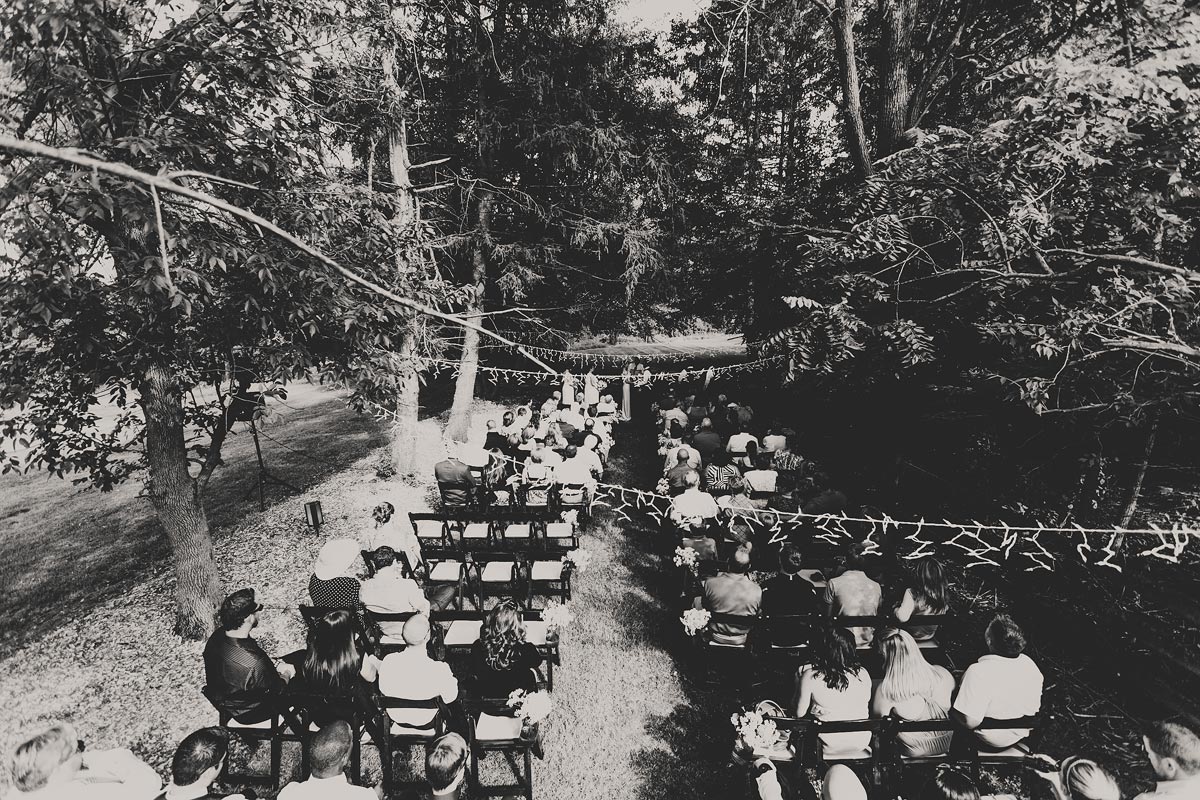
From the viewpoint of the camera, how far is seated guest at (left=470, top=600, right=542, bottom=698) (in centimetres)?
374

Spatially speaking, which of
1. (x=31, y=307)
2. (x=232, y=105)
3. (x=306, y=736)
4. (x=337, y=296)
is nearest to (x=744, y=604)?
(x=306, y=736)

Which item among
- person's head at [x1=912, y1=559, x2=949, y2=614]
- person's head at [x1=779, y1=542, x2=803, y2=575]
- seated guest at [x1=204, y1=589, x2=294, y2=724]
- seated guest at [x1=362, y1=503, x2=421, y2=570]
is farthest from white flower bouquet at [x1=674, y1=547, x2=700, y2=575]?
seated guest at [x1=204, y1=589, x2=294, y2=724]

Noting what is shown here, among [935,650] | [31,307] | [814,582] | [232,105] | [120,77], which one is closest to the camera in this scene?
[31,307]

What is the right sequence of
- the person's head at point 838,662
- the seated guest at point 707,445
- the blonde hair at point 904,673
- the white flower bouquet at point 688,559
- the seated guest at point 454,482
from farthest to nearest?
the seated guest at point 707,445 < the seated guest at point 454,482 < the white flower bouquet at point 688,559 < the blonde hair at point 904,673 < the person's head at point 838,662

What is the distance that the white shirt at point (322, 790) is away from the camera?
2.90 meters

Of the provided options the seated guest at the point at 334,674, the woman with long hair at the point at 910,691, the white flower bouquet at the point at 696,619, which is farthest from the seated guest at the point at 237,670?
the woman with long hair at the point at 910,691

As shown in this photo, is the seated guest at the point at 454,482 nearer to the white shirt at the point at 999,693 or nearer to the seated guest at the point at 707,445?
the seated guest at the point at 707,445

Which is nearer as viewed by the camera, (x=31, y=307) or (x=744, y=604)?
(x=31, y=307)

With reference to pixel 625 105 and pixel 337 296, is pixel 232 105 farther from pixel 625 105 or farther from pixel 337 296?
pixel 625 105

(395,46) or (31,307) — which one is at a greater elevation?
(395,46)

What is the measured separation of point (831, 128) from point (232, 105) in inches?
621

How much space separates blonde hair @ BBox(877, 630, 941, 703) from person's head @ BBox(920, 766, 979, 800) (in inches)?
32.6

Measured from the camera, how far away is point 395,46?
9.68 m

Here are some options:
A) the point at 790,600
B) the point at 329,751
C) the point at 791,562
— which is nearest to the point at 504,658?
the point at 329,751
